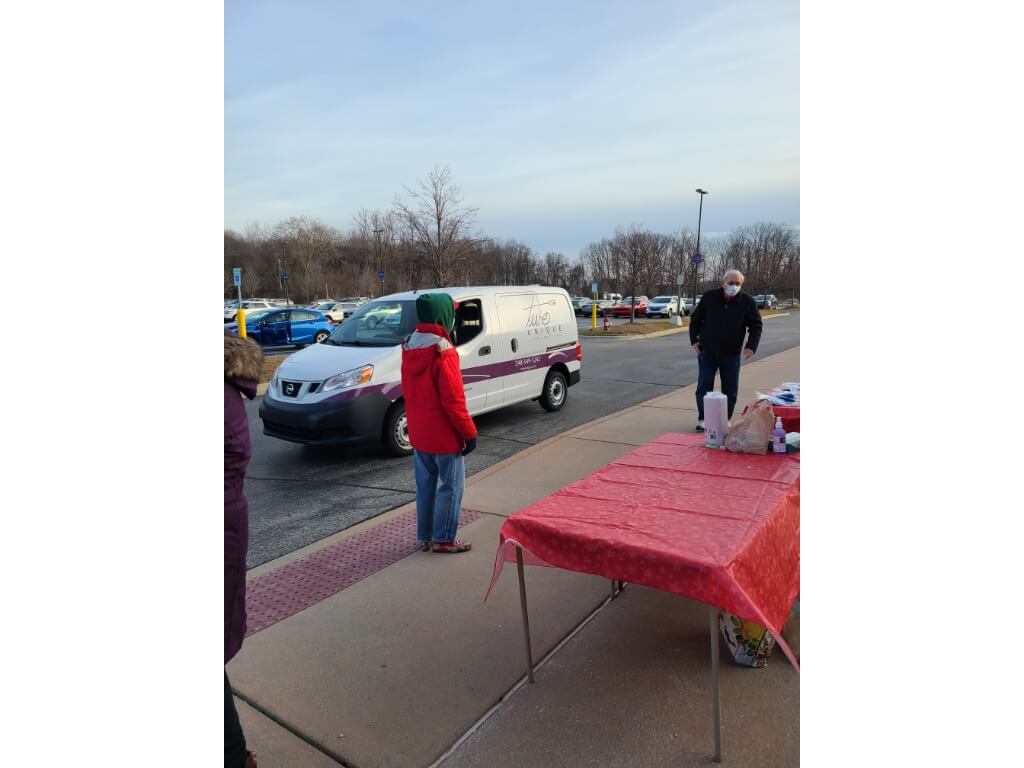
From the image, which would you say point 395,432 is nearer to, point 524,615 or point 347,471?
point 347,471

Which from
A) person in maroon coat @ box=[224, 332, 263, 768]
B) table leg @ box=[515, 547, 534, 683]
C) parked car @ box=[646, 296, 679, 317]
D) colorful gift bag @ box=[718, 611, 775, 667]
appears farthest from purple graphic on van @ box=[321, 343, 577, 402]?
parked car @ box=[646, 296, 679, 317]

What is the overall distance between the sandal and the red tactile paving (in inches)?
8.4

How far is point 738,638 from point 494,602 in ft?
4.59

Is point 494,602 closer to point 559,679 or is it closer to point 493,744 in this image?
point 559,679

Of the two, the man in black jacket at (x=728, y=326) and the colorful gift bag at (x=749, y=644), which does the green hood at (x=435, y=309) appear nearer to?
the colorful gift bag at (x=749, y=644)

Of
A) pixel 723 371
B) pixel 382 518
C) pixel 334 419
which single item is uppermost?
pixel 723 371

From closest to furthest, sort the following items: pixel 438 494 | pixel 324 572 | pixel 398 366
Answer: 1. pixel 324 572
2. pixel 438 494
3. pixel 398 366

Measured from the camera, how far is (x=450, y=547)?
4.61m

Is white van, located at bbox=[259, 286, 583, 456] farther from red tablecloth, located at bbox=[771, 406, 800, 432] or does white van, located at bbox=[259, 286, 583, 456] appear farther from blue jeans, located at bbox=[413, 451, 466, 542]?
red tablecloth, located at bbox=[771, 406, 800, 432]

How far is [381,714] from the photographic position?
2873mm

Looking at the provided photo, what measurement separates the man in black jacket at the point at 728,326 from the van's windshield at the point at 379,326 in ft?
11.4

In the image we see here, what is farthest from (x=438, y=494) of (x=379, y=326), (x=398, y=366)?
(x=379, y=326)

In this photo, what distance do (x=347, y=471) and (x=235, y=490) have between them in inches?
195

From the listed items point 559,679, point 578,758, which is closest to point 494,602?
point 559,679
